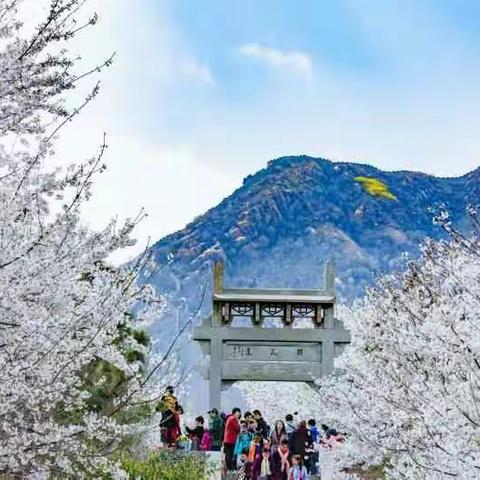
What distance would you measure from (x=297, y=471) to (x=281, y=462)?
1.42 feet

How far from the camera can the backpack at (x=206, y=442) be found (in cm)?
1920

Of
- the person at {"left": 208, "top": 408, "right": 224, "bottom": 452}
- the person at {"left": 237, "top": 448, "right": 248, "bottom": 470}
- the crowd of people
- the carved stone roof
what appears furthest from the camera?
the carved stone roof

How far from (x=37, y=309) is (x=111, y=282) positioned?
1.03m

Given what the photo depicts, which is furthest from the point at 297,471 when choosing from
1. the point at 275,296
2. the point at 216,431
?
the point at 275,296

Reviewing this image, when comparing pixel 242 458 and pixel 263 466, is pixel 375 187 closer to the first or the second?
pixel 242 458

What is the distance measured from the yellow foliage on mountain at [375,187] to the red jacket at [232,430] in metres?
90.3

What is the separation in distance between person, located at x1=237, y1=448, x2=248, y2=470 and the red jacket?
2.07ft

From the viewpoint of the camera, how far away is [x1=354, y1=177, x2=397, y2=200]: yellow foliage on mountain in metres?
108

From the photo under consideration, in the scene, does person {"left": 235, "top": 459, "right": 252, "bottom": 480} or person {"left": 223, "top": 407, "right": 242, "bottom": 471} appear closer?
person {"left": 235, "top": 459, "right": 252, "bottom": 480}

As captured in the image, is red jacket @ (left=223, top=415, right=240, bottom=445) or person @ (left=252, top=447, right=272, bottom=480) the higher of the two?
red jacket @ (left=223, top=415, right=240, bottom=445)

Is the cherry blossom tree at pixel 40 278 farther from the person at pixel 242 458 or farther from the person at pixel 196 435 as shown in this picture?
the person at pixel 196 435

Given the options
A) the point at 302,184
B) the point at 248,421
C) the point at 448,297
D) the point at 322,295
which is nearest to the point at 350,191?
the point at 302,184

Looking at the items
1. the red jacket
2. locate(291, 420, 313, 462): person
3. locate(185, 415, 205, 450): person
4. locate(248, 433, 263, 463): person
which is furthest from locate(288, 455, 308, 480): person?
locate(185, 415, 205, 450): person

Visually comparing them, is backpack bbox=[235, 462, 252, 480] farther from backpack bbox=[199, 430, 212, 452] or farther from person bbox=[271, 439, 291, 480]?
backpack bbox=[199, 430, 212, 452]
